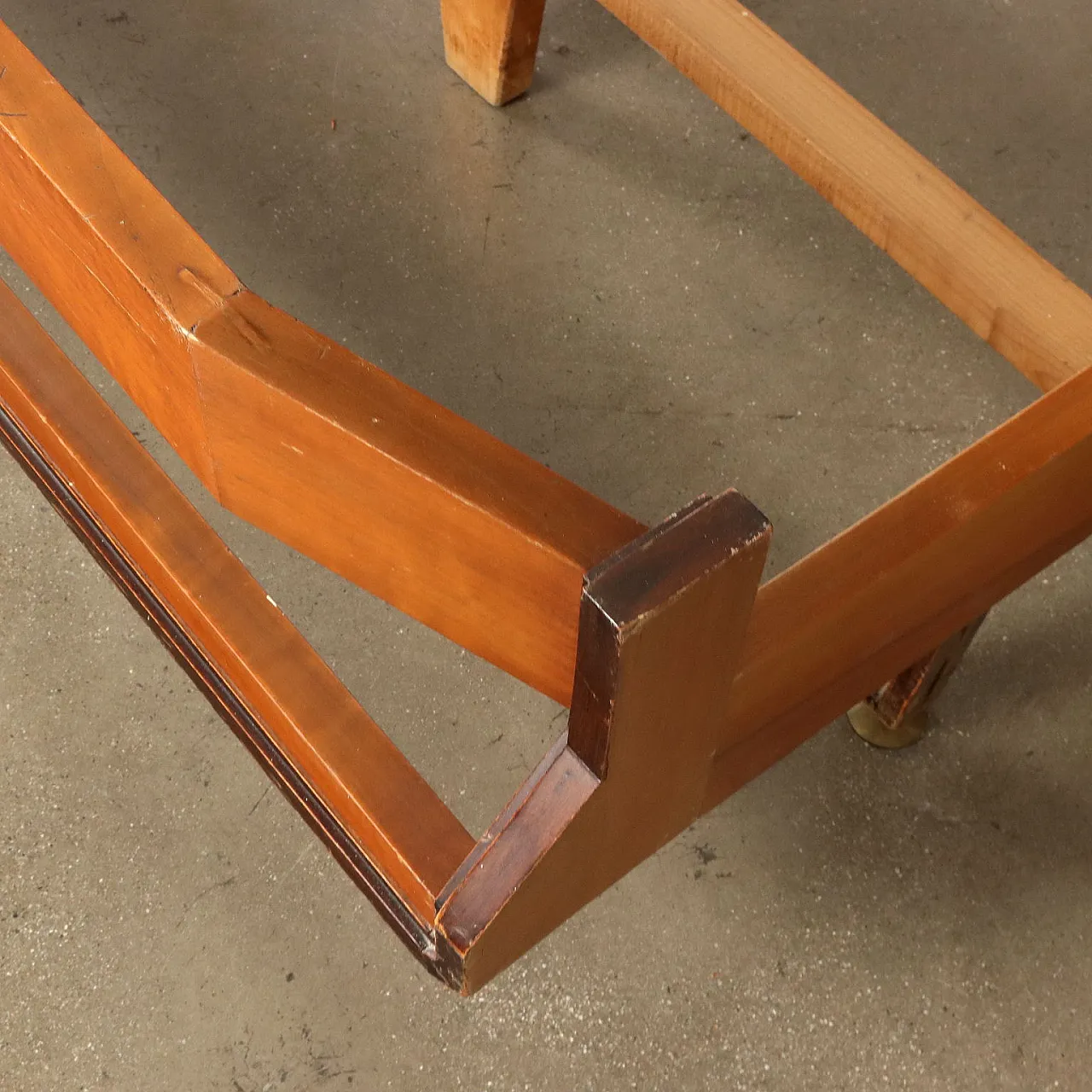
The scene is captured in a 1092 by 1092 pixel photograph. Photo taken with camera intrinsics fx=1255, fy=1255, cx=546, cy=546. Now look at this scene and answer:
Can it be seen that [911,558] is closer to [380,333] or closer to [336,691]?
[336,691]

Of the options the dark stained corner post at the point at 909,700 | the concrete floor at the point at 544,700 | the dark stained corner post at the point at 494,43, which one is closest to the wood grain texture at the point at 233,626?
the concrete floor at the point at 544,700

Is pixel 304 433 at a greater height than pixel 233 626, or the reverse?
pixel 304 433

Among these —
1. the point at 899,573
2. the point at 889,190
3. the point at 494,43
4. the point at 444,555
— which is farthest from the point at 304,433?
the point at 494,43

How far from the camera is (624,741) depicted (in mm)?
680

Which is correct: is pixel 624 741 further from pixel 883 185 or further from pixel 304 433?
pixel 883 185

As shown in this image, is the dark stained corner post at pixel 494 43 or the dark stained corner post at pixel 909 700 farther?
the dark stained corner post at pixel 494 43

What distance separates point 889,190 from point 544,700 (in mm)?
662

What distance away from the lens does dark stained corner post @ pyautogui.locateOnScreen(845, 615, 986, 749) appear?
124 centimetres

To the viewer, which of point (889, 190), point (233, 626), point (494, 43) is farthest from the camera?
point (494, 43)

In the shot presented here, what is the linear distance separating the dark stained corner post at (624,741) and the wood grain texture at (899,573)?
5cm

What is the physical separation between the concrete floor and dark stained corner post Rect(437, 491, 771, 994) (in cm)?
46

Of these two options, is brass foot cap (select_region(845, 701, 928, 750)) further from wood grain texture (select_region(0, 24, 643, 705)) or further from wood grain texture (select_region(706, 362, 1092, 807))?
wood grain texture (select_region(0, 24, 643, 705))

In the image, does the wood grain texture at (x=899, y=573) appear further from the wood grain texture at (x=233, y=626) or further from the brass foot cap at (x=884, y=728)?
the brass foot cap at (x=884, y=728)

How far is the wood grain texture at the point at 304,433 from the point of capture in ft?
1.97
